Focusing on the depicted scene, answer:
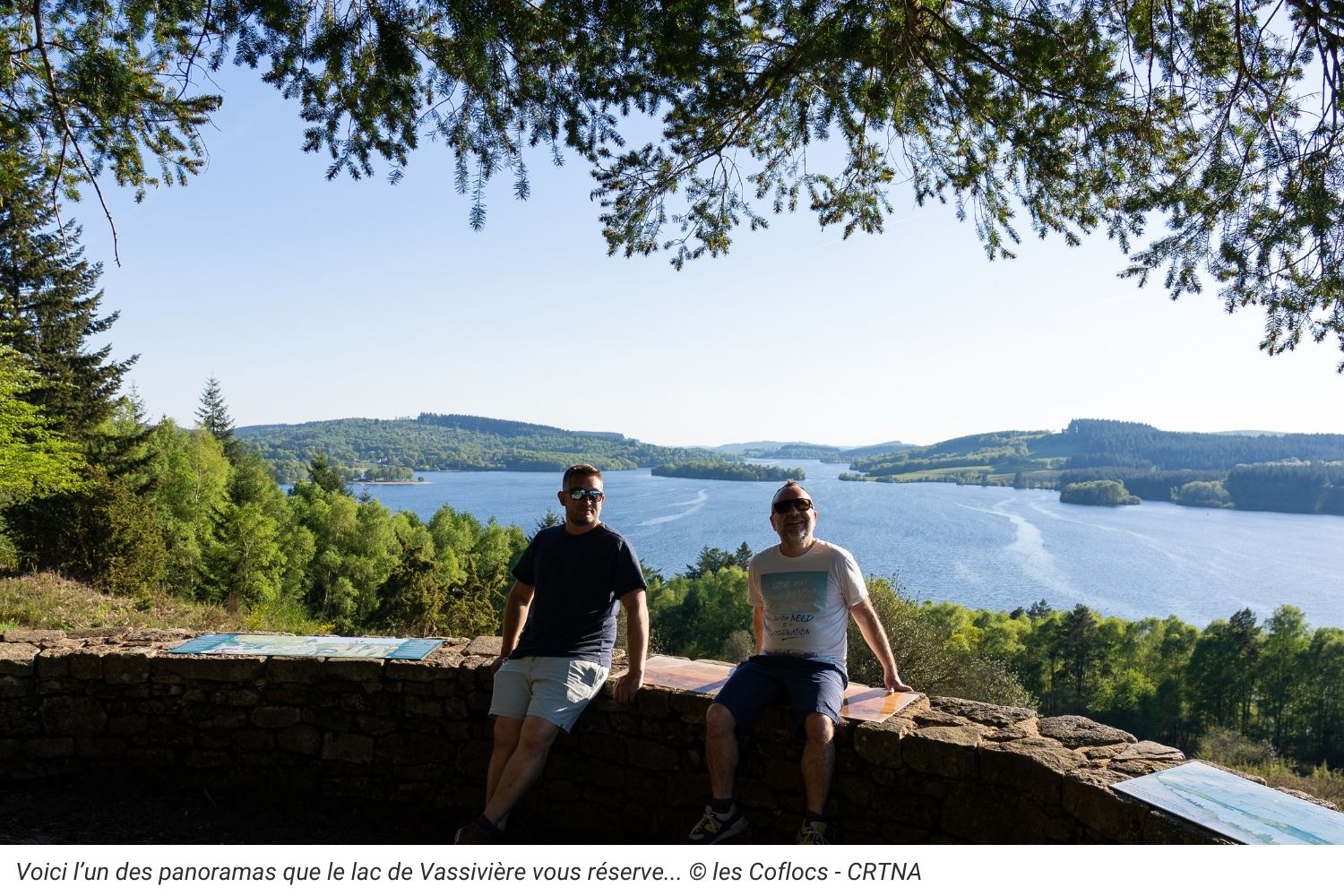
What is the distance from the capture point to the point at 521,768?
2.93 meters

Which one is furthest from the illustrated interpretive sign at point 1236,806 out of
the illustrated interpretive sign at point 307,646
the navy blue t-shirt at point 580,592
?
the illustrated interpretive sign at point 307,646

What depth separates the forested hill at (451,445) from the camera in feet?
319

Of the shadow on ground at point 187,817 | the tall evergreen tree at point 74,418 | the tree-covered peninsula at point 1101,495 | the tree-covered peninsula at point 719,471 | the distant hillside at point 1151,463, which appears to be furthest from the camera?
the tree-covered peninsula at point 1101,495

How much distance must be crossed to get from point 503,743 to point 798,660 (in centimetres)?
117

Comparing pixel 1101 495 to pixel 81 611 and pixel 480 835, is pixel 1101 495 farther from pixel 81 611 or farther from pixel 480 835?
pixel 480 835

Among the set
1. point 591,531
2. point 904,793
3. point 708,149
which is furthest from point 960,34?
point 904,793

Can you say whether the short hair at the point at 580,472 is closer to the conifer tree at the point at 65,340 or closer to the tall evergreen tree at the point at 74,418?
the tall evergreen tree at the point at 74,418

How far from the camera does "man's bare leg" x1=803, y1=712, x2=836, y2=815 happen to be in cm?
273

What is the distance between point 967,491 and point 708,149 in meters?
127

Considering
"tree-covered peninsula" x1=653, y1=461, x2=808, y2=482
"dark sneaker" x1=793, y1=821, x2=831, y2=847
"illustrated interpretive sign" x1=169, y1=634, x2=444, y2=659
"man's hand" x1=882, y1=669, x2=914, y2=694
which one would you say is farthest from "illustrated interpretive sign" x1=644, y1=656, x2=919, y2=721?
"tree-covered peninsula" x1=653, y1=461, x2=808, y2=482

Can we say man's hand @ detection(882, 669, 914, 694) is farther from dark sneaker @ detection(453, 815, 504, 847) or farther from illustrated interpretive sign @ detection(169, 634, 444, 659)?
illustrated interpretive sign @ detection(169, 634, 444, 659)

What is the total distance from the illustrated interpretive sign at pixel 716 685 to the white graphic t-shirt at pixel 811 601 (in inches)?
7.7

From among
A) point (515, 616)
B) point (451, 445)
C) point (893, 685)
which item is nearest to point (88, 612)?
point (515, 616)

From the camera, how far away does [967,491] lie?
123188 mm
